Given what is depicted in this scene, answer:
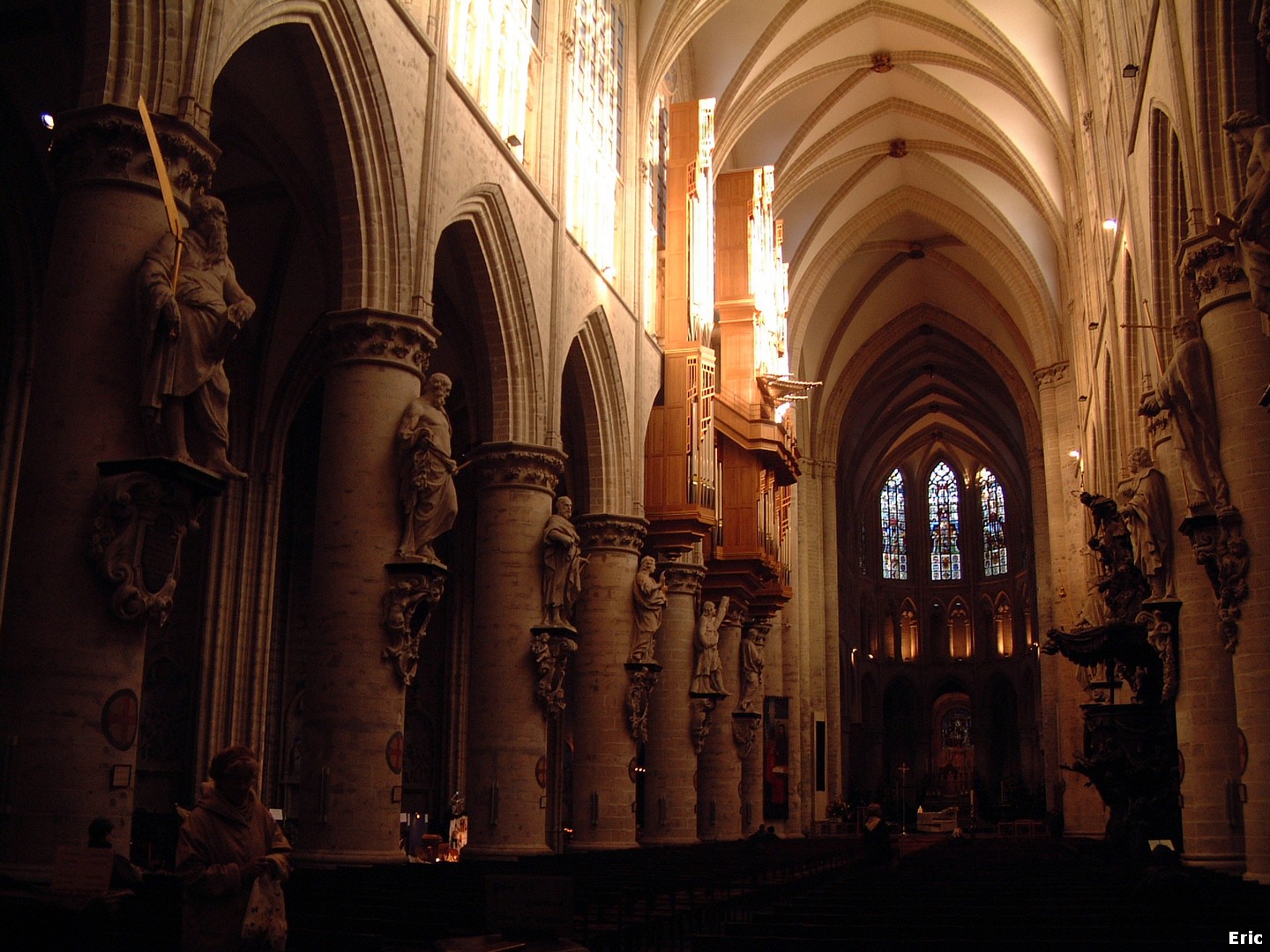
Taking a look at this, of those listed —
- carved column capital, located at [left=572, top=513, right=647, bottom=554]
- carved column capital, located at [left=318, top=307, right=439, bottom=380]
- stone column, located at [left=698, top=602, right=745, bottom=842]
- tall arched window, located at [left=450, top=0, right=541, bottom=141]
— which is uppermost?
tall arched window, located at [left=450, top=0, right=541, bottom=141]

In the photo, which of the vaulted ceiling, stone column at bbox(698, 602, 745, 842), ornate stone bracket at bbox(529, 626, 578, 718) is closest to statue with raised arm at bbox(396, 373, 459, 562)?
ornate stone bracket at bbox(529, 626, 578, 718)

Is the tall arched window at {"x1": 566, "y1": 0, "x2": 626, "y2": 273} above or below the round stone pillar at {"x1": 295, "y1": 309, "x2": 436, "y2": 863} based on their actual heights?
above

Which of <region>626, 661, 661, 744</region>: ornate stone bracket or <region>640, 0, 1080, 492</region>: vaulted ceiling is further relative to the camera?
<region>640, 0, 1080, 492</region>: vaulted ceiling

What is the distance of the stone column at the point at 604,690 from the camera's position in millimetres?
20281

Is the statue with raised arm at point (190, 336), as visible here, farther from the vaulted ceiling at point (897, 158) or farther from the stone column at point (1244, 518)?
the vaulted ceiling at point (897, 158)

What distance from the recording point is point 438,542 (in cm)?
2738

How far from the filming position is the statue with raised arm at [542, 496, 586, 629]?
17.1 m

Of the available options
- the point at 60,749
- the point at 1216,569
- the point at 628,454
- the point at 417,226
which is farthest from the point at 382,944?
the point at 628,454

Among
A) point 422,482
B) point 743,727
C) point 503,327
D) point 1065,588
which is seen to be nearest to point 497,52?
point 503,327

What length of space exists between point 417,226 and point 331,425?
2598mm

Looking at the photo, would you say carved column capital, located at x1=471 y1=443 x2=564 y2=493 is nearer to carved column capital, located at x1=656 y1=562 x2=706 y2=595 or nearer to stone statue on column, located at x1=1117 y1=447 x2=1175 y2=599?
carved column capital, located at x1=656 y1=562 x2=706 y2=595

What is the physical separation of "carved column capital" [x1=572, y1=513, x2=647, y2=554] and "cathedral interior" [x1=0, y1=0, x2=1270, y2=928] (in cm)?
6

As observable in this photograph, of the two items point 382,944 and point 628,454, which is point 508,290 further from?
point 382,944

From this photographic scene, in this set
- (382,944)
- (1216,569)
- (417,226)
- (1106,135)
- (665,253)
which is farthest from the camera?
(665,253)
